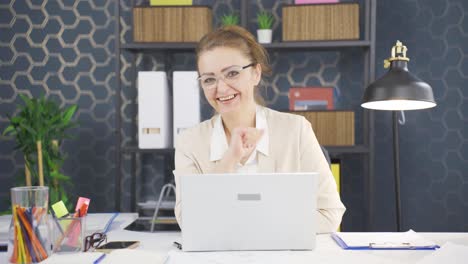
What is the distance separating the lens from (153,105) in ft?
8.79

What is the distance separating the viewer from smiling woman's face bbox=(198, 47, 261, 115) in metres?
1.88

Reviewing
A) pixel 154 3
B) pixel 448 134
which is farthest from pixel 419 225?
pixel 154 3

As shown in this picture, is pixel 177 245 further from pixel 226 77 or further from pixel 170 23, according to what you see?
pixel 170 23

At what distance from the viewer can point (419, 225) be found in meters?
3.02

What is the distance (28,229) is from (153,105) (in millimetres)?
1423

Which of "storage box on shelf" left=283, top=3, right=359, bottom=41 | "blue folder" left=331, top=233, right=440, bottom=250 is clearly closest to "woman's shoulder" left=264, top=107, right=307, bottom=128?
"blue folder" left=331, top=233, right=440, bottom=250

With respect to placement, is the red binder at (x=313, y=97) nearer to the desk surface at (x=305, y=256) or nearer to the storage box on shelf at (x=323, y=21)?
the storage box on shelf at (x=323, y=21)

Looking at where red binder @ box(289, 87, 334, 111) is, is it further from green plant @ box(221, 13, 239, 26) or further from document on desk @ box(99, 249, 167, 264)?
document on desk @ box(99, 249, 167, 264)

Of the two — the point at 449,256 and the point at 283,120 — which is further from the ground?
the point at 283,120

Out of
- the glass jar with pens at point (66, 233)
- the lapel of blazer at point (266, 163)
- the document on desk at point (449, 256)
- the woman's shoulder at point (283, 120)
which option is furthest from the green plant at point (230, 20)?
the document on desk at point (449, 256)

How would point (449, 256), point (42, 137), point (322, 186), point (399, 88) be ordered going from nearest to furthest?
point (449, 256) → point (322, 186) → point (399, 88) → point (42, 137)

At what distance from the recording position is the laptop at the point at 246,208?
4.31 feet

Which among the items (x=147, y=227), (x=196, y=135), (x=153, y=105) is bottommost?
(x=147, y=227)

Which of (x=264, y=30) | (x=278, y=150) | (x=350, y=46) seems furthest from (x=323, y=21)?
(x=278, y=150)
